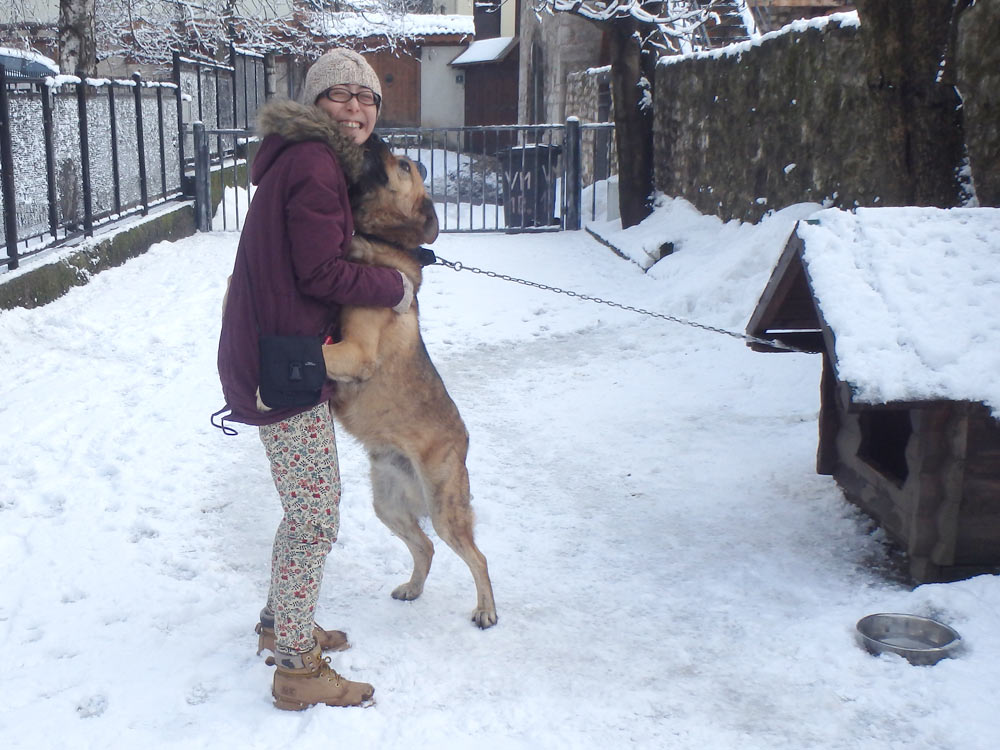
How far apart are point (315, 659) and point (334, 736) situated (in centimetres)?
26

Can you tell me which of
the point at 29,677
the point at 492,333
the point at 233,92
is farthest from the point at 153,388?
the point at 233,92

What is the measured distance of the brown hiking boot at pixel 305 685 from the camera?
123 inches

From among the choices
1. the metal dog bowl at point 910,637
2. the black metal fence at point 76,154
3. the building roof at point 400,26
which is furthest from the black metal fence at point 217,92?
the metal dog bowl at point 910,637

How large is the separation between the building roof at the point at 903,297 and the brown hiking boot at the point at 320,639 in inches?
80.2

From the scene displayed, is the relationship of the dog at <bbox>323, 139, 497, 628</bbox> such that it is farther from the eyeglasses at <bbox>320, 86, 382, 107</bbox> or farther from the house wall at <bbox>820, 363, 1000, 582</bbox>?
the house wall at <bbox>820, 363, 1000, 582</bbox>

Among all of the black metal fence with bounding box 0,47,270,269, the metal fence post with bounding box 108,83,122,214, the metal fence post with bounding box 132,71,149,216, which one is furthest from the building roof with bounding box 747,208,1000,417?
the metal fence post with bounding box 132,71,149,216

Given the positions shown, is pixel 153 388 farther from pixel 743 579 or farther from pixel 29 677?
pixel 743 579

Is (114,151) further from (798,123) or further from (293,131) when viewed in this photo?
(293,131)

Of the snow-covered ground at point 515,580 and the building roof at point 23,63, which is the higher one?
the building roof at point 23,63

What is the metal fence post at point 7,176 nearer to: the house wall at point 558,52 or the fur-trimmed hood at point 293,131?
the fur-trimmed hood at point 293,131

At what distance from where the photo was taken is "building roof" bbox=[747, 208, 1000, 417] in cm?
364

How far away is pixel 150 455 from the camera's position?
5.57 meters

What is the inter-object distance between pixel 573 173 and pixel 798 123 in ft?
19.9

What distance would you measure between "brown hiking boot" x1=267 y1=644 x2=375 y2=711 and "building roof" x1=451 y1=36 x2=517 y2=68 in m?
31.0
